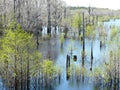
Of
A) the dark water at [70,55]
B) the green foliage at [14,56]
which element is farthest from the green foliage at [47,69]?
the green foliage at [14,56]

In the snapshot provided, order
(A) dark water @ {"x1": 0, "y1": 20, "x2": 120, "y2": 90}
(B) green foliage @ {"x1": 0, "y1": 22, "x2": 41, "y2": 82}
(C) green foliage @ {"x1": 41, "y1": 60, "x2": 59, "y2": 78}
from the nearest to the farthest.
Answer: (B) green foliage @ {"x1": 0, "y1": 22, "x2": 41, "y2": 82} < (C) green foliage @ {"x1": 41, "y1": 60, "x2": 59, "y2": 78} < (A) dark water @ {"x1": 0, "y1": 20, "x2": 120, "y2": 90}

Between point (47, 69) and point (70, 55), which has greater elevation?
point (47, 69)

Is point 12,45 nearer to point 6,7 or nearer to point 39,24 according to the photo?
point 6,7

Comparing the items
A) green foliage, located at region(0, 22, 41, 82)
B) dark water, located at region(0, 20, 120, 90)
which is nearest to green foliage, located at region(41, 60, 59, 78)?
dark water, located at region(0, 20, 120, 90)

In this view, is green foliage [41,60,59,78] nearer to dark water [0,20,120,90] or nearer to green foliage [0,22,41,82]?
dark water [0,20,120,90]

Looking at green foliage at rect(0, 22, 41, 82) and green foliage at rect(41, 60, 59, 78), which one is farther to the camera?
green foliage at rect(41, 60, 59, 78)

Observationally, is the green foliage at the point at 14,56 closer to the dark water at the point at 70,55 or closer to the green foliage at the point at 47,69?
the green foliage at the point at 47,69

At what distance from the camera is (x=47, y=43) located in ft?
185

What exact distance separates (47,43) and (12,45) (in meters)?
29.7

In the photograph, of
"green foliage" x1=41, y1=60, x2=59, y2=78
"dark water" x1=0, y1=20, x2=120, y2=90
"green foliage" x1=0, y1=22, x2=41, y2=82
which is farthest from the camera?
"dark water" x1=0, y1=20, x2=120, y2=90

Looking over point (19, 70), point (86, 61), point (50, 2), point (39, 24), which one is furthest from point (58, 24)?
point (19, 70)

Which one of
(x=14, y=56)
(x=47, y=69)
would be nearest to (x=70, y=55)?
(x=47, y=69)

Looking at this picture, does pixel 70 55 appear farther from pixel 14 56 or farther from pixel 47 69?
pixel 14 56

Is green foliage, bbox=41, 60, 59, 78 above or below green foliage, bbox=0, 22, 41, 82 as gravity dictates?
below
